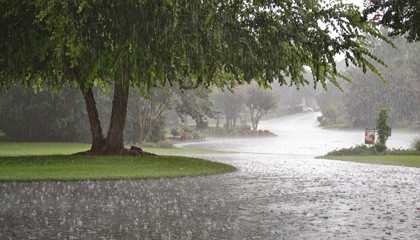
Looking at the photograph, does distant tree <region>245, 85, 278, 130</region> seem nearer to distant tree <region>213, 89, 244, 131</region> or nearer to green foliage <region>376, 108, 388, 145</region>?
distant tree <region>213, 89, 244, 131</region>

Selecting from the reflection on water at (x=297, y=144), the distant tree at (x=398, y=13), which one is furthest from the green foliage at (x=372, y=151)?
the distant tree at (x=398, y=13)

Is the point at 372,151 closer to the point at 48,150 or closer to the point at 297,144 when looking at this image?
the point at 297,144

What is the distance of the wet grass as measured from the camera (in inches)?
561

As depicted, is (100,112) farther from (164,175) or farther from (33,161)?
(164,175)

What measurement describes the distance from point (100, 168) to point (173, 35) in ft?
18.7

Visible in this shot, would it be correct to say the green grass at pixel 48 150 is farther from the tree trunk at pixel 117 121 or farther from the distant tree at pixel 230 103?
the distant tree at pixel 230 103

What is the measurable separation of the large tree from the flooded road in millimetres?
3449

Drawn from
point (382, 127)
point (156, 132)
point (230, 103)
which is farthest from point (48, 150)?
point (230, 103)

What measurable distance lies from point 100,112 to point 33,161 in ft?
65.9

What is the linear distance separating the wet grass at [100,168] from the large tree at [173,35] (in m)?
2.89

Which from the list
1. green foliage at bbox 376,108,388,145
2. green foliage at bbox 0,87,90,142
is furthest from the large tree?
green foliage at bbox 0,87,90,142

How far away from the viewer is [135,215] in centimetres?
813

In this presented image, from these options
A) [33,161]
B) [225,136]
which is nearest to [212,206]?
[33,161]

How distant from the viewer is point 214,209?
876cm
